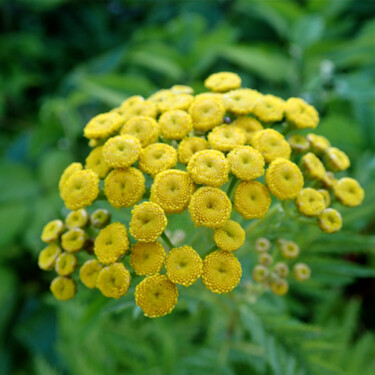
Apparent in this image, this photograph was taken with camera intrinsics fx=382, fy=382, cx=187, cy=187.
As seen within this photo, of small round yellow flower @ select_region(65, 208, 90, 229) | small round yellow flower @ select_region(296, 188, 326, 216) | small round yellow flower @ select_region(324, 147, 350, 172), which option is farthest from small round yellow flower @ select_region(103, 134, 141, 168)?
small round yellow flower @ select_region(324, 147, 350, 172)

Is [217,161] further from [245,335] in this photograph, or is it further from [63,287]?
[245,335]

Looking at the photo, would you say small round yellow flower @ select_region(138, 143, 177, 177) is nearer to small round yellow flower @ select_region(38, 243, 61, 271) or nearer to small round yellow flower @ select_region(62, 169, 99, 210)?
small round yellow flower @ select_region(62, 169, 99, 210)

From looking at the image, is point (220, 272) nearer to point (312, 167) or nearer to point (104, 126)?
point (312, 167)

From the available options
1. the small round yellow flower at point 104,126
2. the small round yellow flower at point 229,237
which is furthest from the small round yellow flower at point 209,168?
the small round yellow flower at point 104,126

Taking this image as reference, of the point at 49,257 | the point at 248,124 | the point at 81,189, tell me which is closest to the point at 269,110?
the point at 248,124

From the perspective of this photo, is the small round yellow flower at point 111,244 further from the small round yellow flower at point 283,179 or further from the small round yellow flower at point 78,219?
the small round yellow flower at point 283,179

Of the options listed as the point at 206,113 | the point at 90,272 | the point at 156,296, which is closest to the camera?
the point at 156,296

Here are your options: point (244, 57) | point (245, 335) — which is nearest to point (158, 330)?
point (245, 335)
